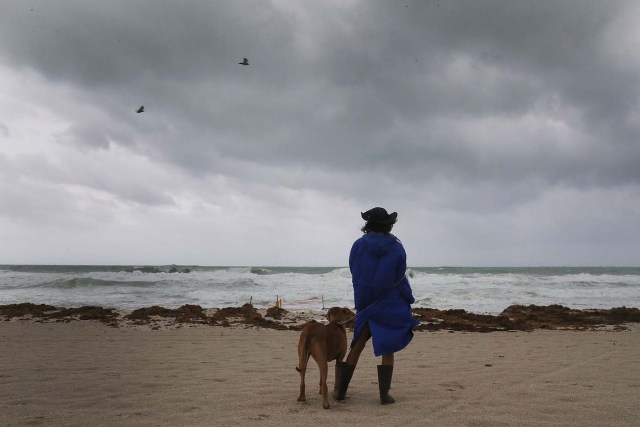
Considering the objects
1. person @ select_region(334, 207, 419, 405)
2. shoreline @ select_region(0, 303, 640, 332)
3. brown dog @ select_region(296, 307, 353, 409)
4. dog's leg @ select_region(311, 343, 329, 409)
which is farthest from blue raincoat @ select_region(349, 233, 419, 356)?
shoreline @ select_region(0, 303, 640, 332)

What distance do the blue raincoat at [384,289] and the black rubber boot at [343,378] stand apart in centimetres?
33

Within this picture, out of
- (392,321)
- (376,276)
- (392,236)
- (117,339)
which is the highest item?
(392,236)

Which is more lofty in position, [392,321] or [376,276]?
[376,276]

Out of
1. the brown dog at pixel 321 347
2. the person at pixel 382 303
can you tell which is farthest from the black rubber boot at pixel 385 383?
the brown dog at pixel 321 347

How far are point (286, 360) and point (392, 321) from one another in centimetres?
331

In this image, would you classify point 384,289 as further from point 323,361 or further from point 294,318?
point 294,318

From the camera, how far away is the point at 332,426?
11.5 ft

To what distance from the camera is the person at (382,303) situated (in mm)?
4211

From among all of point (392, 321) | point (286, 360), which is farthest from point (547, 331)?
point (392, 321)

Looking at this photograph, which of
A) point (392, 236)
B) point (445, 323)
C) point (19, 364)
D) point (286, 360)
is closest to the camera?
point (392, 236)

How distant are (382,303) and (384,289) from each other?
0.44ft

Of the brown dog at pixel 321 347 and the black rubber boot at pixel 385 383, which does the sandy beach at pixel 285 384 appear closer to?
the black rubber boot at pixel 385 383

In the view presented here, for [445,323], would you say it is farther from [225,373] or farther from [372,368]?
[225,373]

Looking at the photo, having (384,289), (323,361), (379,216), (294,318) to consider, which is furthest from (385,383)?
(294,318)
